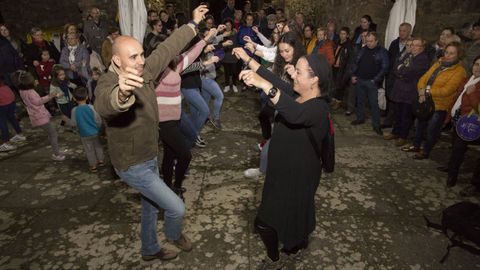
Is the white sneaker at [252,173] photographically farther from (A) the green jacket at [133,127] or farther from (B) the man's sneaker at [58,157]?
(B) the man's sneaker at [58,157]

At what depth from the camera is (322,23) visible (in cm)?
1069

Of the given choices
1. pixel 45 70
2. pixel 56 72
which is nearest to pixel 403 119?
pixel 56 72

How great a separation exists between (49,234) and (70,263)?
613mm

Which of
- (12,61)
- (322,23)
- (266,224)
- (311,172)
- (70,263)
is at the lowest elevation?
(70,263)

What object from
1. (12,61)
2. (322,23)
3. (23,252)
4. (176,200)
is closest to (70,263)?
(23,252)

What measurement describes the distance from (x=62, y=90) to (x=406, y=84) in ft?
21.2

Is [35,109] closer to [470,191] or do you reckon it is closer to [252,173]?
[252,173]

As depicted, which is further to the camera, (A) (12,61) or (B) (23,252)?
(A) (12,61)

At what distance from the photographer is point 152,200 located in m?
2.62

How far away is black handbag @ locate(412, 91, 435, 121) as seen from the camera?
4945 mm

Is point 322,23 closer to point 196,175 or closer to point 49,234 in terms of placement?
point 196,175

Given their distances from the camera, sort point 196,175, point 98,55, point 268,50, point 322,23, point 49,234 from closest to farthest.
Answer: point 49,234
point 196,175
point 268,50
point 98,55
point 322,23

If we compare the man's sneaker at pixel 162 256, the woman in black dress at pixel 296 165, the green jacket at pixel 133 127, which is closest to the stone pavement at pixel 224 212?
the man's sneaker at pixel 162 256

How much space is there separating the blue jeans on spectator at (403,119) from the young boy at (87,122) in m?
5.03
